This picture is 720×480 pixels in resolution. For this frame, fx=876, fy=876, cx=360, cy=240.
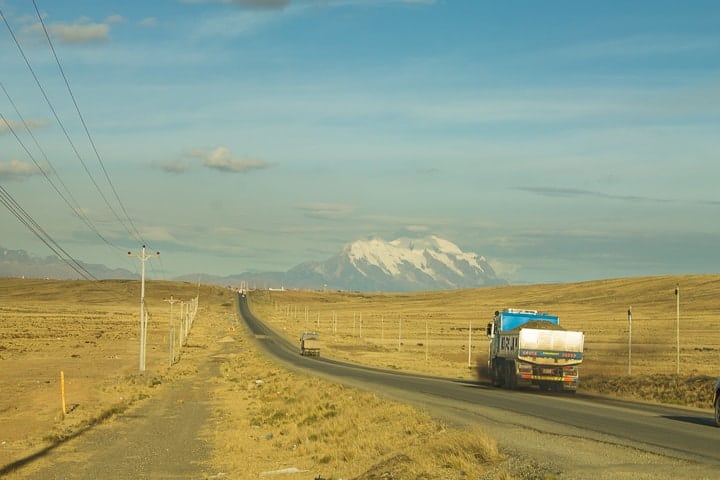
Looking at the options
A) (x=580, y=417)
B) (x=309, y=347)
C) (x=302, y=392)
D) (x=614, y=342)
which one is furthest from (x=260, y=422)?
(x=614, y=342)

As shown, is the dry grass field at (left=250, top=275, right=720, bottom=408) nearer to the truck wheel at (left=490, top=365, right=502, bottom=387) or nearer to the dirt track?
the truck wheel at (left=490, top=365, right=502, bottom=387)

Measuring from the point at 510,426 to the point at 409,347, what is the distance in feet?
268

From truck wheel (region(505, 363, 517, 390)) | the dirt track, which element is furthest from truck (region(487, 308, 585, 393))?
the dirt track

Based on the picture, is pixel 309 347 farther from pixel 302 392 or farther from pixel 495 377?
pixel 302 392

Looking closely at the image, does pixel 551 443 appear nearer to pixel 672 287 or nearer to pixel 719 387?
pixel 719 387

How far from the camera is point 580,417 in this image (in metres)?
28.4

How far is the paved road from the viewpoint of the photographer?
20.6m

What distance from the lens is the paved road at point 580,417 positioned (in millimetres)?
20603

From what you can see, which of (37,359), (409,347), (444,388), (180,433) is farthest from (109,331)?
(180,433)

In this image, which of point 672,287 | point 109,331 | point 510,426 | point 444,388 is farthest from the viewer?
point 672,287

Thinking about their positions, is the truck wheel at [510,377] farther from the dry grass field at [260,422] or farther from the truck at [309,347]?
the truck at [309,347]

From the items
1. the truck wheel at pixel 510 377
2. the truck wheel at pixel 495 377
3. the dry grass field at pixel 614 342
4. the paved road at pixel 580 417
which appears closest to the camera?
the paved road at pixel 580 417

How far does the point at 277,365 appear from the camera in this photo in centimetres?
7056

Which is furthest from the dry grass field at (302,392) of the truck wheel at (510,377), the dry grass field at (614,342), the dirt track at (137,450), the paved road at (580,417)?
the truck wheel at (510,377)
